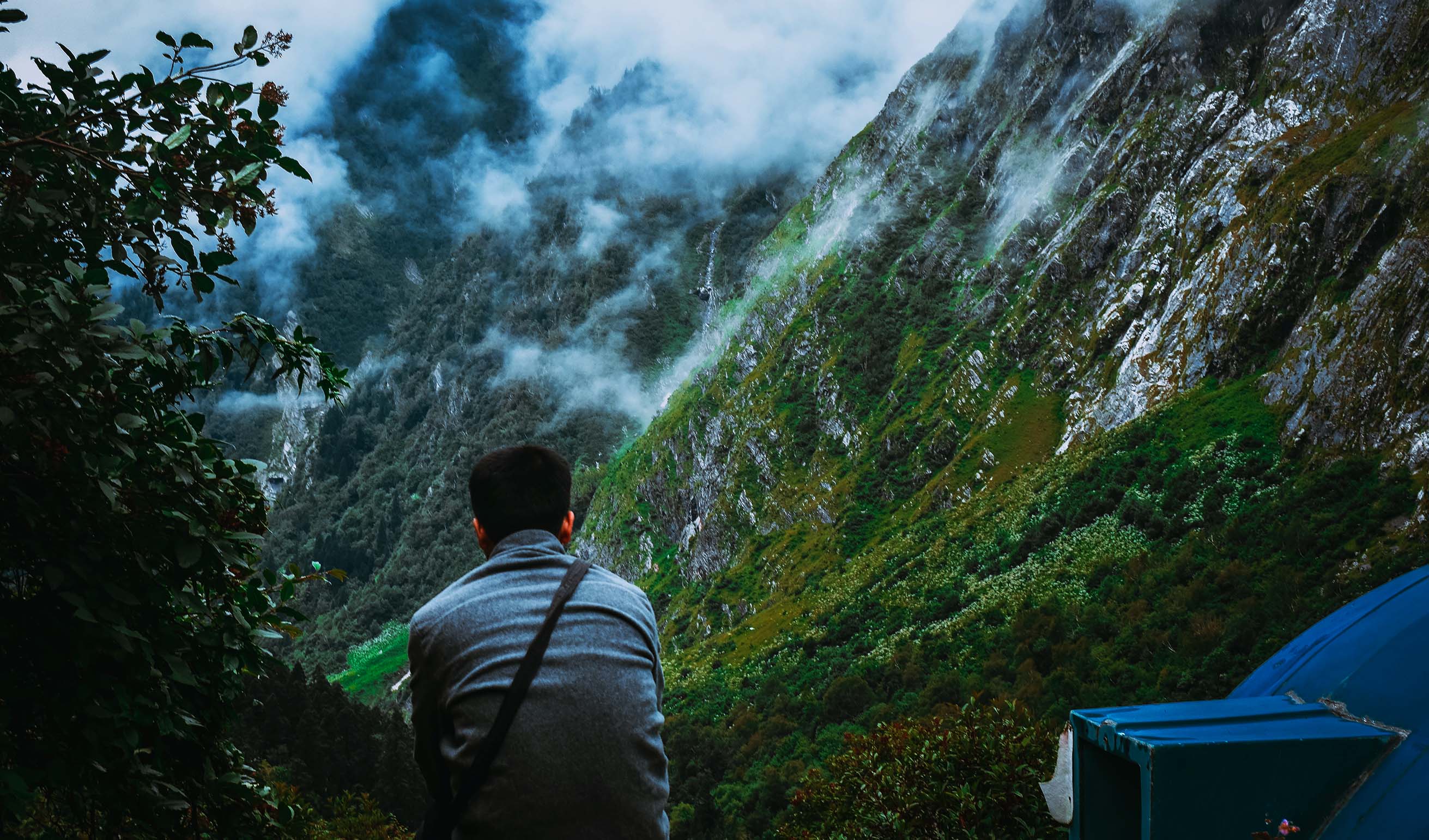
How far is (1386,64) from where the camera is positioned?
39.9m

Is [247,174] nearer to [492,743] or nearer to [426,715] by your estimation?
[426,715]

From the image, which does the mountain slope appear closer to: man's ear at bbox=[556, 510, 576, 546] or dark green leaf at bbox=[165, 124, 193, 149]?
man's ear at bbox=[556, 510, 576, 546]

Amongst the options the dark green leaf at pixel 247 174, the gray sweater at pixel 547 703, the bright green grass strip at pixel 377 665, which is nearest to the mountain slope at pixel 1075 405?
the gray sweater at pixel 547 703

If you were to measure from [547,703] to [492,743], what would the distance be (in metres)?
0.18

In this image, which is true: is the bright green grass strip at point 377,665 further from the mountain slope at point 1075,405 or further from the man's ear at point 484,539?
the man's ear at point 484,539

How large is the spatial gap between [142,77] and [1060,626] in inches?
1178

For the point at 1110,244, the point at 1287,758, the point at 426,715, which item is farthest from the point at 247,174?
the point at 1110,244

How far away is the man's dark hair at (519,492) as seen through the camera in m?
2.98

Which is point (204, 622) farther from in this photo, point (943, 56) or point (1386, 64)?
point (943, 56)

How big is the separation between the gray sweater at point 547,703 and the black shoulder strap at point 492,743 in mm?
21

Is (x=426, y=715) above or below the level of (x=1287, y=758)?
above

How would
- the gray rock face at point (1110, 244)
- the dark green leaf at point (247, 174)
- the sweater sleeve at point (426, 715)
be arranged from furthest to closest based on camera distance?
the gray rock face at point (1110, 244), the dark green leaf at point (247, 174), the sweater sleeve at point (426, 715)

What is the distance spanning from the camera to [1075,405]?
51.1 meters

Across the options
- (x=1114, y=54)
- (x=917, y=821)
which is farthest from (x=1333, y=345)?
(x=1114, y=54)
